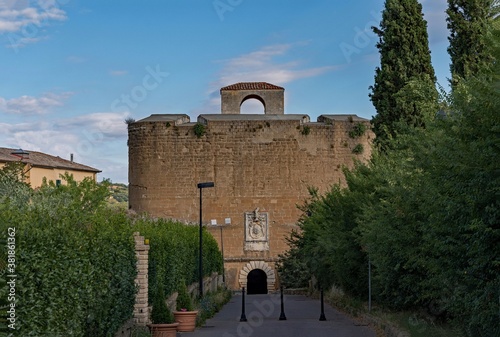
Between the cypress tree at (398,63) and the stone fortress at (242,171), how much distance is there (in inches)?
994

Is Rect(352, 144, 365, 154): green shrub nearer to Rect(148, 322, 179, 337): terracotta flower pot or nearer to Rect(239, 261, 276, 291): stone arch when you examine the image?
Rect(239, 261, 276, 291): stone arch

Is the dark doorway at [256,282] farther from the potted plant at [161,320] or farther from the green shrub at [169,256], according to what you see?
the potted plant at [161,320]

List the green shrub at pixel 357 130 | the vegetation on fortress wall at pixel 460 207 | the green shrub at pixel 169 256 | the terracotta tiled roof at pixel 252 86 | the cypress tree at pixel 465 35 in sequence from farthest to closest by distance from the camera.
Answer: the terracotta tiled roof at pixel 252 86 < the green shrub at pixel 357 130 < the green shrub at pixel 169 256 < the cypress tree at pixel 465 35 < the vegetation on fortress wall at pixel 460 207

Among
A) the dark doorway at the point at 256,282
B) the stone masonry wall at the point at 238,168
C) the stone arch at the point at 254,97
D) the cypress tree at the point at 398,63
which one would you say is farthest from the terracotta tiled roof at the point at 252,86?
the cypress tree at the point at 398,63

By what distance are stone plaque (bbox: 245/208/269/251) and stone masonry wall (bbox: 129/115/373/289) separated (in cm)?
24

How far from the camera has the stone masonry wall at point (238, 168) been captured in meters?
46.5

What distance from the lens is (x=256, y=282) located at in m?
49.6

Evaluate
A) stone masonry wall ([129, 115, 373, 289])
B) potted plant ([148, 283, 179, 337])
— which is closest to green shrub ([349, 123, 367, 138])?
stone masonry wall ([129, 115, 373, 289])

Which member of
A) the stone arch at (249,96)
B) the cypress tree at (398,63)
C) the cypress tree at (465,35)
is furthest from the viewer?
the stone arch at (249,96)

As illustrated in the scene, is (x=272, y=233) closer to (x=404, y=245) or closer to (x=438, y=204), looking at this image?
(x=404, y=245)

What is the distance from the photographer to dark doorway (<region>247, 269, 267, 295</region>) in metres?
49.1

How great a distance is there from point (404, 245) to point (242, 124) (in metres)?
32.9

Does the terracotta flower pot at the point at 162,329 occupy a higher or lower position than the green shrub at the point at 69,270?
lower

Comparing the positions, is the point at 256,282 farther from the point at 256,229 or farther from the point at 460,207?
the point at 460,207
